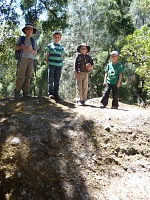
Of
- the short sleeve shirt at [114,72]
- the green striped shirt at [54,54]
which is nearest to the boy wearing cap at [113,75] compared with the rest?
the short sleeve shirt at [114,72]

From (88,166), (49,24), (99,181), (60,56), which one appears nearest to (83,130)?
(88,166)

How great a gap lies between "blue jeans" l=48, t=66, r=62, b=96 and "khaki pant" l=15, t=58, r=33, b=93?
560mm

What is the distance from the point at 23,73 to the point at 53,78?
2.62 feet

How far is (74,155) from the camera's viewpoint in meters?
3.62

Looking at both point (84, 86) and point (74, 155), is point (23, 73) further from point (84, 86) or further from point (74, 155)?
point (74, 155)

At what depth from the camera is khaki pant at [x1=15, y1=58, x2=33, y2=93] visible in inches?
247

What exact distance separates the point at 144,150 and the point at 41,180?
1926mm

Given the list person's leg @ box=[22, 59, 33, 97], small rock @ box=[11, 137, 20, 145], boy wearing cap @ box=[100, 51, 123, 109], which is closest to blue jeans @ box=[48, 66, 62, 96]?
person's leg @ box=[22, 59, 33, 97]

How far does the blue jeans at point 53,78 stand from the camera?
6.39 m

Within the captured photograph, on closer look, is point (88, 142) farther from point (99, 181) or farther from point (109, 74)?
point (109, 74)

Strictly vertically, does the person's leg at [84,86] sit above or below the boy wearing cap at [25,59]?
below

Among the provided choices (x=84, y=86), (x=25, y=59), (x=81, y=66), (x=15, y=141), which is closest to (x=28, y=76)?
(x=25, y=59)

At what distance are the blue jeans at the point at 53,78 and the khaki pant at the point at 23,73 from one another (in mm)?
560

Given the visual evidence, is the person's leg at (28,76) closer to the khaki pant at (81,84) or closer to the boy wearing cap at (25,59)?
the boy wearing cap at (25,59)
